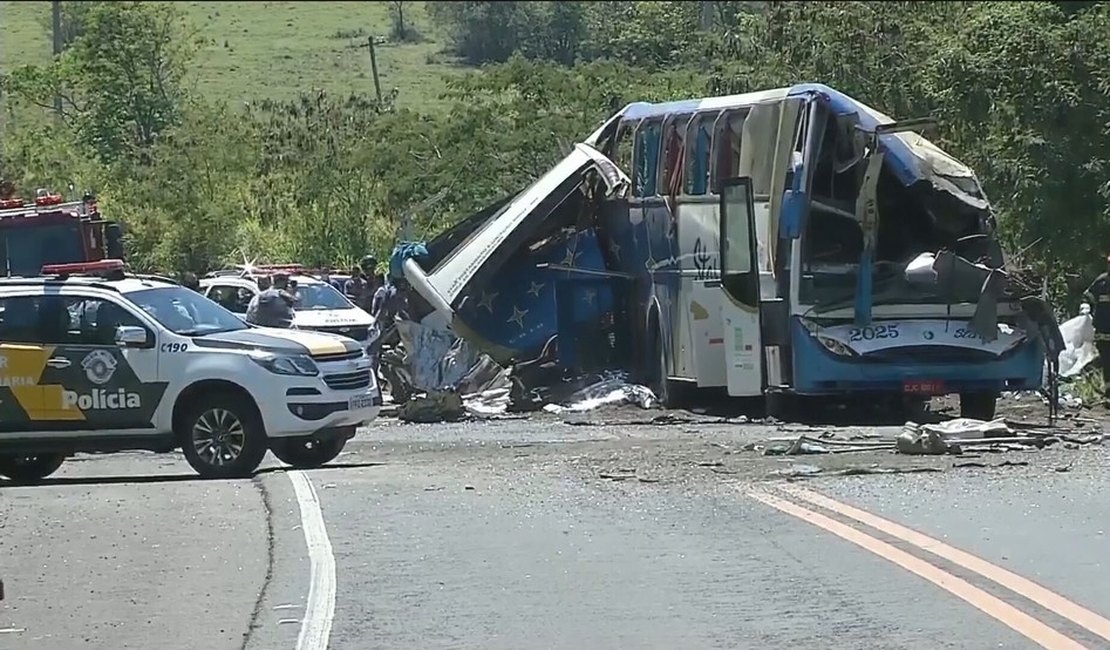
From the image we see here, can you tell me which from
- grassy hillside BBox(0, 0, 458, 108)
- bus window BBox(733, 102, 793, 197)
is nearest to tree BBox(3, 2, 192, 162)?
grassy hillside BBox(0, 0, 458, 108)

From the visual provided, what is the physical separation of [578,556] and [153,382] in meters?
6.49

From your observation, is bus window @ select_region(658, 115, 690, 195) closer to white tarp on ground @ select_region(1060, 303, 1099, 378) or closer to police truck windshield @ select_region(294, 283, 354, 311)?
white tarp on ground @ select_region(1060, 303, 1099, 378)

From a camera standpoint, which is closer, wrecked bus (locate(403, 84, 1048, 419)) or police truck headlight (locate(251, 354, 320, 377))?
police truck headlight (locate(251, 354, 320, 377))

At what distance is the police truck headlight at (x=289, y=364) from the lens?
52.7 ft

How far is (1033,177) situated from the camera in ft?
83.7

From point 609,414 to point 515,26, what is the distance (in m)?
62.1

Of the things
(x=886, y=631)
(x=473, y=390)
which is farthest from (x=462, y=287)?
(x=886, y=631)

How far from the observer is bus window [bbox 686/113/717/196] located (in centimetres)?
2045

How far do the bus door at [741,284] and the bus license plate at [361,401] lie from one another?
4391 millimetres

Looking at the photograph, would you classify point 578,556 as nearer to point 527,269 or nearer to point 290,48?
point 527,269

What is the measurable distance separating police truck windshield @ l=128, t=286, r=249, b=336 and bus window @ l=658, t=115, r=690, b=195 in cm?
593

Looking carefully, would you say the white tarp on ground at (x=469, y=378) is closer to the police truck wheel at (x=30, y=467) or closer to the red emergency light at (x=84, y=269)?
the red emergency light at (x=84, y=269)

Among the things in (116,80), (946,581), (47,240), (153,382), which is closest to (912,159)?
(153,382)

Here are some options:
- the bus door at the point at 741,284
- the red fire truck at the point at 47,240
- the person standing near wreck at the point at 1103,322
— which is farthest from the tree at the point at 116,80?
the person standing near wreck at the point at 1103,322
